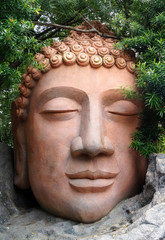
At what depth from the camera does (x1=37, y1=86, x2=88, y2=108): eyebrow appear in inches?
156

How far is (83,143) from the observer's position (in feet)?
12.1

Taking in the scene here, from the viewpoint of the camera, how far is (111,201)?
3.77 m

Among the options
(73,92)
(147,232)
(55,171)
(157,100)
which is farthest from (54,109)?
(147,232)

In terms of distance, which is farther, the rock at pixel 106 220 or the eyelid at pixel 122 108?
the eyelid at pixel 122 108

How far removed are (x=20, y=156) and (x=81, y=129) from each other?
1244mm

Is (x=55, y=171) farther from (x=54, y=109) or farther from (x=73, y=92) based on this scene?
(x=73, y=92)

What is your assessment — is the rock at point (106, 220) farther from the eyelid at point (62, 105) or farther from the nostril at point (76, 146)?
the eyelid at point (62, 105)

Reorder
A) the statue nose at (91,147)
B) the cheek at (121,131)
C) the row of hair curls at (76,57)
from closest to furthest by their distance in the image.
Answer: the statue nose at (91,147) → the cheek at (121,131) → the row of hair curls at (76,57)

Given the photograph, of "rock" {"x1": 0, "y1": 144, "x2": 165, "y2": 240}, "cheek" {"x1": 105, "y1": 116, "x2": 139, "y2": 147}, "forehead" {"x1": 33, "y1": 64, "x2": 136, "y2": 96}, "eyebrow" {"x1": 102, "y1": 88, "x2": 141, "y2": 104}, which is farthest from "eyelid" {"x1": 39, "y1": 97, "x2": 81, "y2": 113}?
"rock" {"x1": 0, "y1": 144, "x2": 165, "y2": 240}

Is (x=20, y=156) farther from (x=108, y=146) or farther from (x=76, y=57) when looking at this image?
(x=76, y=57)

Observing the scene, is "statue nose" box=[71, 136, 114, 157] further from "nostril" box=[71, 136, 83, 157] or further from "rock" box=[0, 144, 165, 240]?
"rock" box=[0, 144, 165, 240]

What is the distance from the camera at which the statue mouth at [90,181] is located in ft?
12.1

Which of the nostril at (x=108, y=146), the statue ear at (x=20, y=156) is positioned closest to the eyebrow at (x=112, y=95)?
the nostril at (x=108, y=146)

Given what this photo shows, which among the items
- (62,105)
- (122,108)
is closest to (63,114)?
(62,105)
